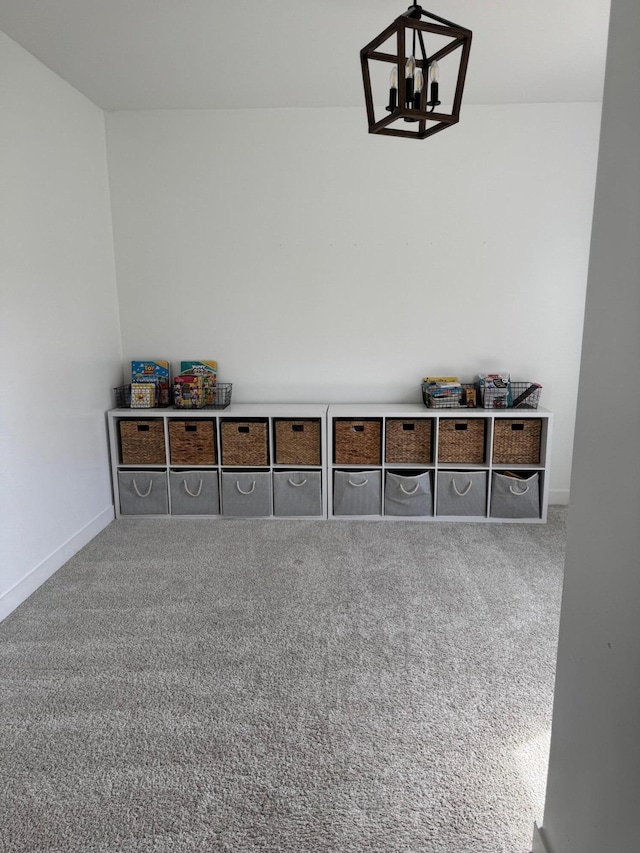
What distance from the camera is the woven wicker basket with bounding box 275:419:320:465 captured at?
12.8 feet

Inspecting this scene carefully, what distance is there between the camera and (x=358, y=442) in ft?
12.8

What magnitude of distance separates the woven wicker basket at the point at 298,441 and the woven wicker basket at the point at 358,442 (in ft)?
0.46

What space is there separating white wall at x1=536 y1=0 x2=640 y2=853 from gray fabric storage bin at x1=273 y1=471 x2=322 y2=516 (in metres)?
2.67

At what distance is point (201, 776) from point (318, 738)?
0.38 m

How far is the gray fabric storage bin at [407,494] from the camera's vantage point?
12.8 feet

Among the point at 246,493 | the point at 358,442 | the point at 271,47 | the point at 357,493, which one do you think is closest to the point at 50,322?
the point at 246,493

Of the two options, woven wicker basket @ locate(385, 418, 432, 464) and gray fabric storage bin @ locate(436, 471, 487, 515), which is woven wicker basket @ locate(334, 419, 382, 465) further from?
gray fabric storage bin @ locate(436, 471, 487, 515)

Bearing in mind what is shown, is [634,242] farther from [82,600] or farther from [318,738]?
[82,600]

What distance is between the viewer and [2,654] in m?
2.45

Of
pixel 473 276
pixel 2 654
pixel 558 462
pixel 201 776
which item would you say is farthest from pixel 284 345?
pixel 201 776

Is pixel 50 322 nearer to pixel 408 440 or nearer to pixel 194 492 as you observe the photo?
pixel 194 492

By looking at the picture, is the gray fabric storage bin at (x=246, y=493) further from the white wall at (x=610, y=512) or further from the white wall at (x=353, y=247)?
the white wall at (x=610, y=512)

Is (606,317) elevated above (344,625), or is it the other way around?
(606,317)

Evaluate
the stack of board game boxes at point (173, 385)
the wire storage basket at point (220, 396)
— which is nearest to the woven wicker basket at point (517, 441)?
the wire storage basket at point (220, 396)
